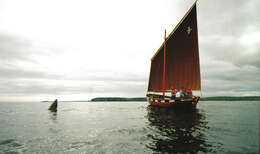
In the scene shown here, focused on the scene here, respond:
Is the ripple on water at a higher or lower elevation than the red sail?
lower

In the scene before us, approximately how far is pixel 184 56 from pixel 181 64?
1.93m

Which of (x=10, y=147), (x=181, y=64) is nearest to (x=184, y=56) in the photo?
(x=181, y=64)

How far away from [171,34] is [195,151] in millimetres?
31737

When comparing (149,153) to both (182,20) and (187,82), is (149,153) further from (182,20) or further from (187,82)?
(182,20)

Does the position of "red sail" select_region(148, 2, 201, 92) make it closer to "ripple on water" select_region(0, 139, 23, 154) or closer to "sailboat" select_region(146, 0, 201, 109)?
"sailboat" select_region(146, 0, 201, 109)

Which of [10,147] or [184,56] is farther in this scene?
[184,56]

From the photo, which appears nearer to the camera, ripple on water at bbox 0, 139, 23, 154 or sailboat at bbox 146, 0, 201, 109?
ripple on water at bbox 0, 139, 23, 154

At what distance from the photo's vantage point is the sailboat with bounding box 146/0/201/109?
107 ft

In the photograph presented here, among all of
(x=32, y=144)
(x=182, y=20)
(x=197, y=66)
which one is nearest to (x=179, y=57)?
(x=197, y=66)

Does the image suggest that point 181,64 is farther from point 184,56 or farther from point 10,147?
point 10,147

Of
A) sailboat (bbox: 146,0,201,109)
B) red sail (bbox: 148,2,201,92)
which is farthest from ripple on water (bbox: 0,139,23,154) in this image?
red sail (bbox: 148,2,201,92)

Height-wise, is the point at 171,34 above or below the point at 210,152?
above

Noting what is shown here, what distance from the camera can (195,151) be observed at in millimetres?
8367

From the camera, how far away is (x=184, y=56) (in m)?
33.8
